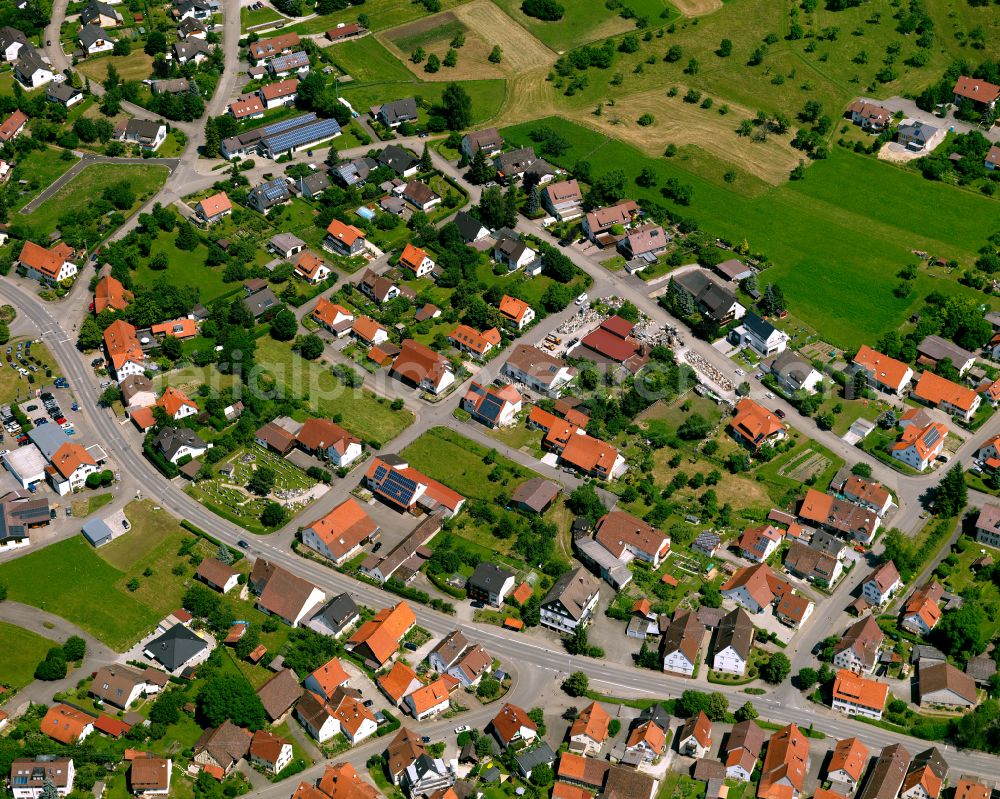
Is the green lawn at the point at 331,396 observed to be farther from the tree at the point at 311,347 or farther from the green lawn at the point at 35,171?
the green lawn at the point at 35,171

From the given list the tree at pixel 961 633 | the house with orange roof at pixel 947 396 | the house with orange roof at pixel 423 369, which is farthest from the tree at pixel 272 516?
the house with orange roof at pixel 947 396

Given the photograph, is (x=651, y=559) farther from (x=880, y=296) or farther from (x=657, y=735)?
(x=880, y=296)

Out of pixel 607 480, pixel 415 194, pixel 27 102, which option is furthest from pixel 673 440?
pixel 27 102

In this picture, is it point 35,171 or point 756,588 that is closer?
point 756,588

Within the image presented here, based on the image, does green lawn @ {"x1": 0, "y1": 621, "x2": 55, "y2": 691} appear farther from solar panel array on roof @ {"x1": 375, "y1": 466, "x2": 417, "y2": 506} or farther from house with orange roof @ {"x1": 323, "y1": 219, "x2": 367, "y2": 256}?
house with orange roof @ {"x1": 323, "y1": 219, "x2": 367, "y2": 256}

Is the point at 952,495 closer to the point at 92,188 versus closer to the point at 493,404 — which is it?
the point at 493,404

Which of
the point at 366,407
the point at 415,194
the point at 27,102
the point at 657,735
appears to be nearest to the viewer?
the point at 657,735

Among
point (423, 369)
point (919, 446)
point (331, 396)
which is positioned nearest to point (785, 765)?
point (919, 446)
